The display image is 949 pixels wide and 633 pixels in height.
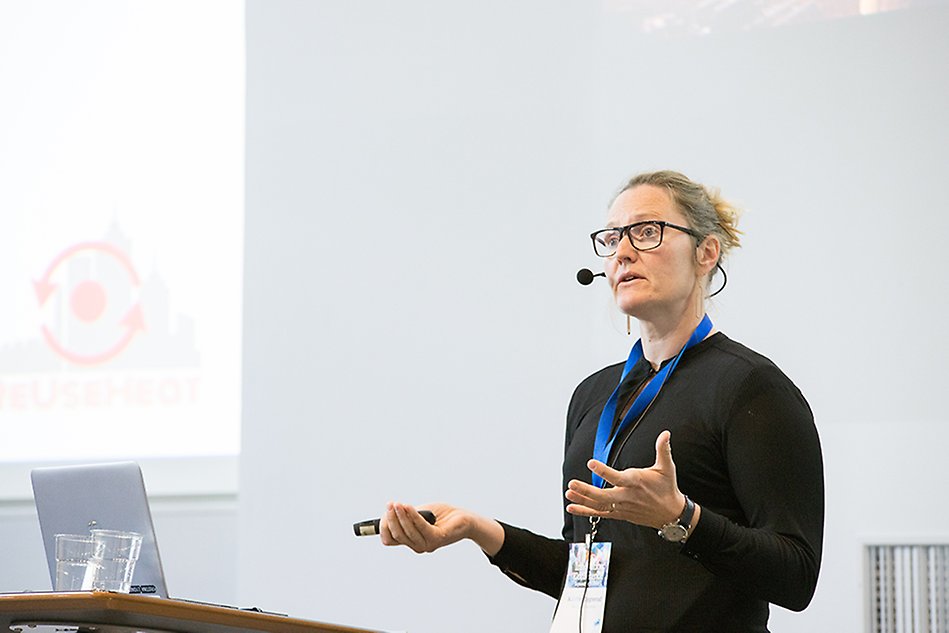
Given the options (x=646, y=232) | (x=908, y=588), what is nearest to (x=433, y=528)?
(x=646, y=232)

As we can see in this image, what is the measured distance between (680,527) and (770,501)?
214 mm

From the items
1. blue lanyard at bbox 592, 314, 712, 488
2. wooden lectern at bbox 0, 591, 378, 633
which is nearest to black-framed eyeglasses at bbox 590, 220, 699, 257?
blue lanyard at bbox 592, 314, 712, 488

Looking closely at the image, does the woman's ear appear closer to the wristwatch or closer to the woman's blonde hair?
the woman's blonde hair

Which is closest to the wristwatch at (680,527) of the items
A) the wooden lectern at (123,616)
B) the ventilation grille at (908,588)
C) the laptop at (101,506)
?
the wooden lectern at (123,616)

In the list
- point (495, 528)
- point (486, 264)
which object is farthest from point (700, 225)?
point (486, 264)

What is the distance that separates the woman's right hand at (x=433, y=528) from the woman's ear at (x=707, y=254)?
0.57 m

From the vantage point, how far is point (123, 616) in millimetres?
1710

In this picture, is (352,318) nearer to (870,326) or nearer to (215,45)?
(215,45)

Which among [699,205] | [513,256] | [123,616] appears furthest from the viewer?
Result: [513,256]

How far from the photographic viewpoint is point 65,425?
14.4 ft

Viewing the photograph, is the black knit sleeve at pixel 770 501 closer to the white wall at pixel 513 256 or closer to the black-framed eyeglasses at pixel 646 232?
the black-framed eyeglasses at pixel 646 232

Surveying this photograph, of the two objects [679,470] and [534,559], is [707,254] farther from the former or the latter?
[534,559]

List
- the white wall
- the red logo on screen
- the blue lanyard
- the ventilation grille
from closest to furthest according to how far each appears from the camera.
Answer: the blue lanyard, the ventilation grille, the white wall, the red logo on screen

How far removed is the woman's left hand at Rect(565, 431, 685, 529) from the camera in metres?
1.68
